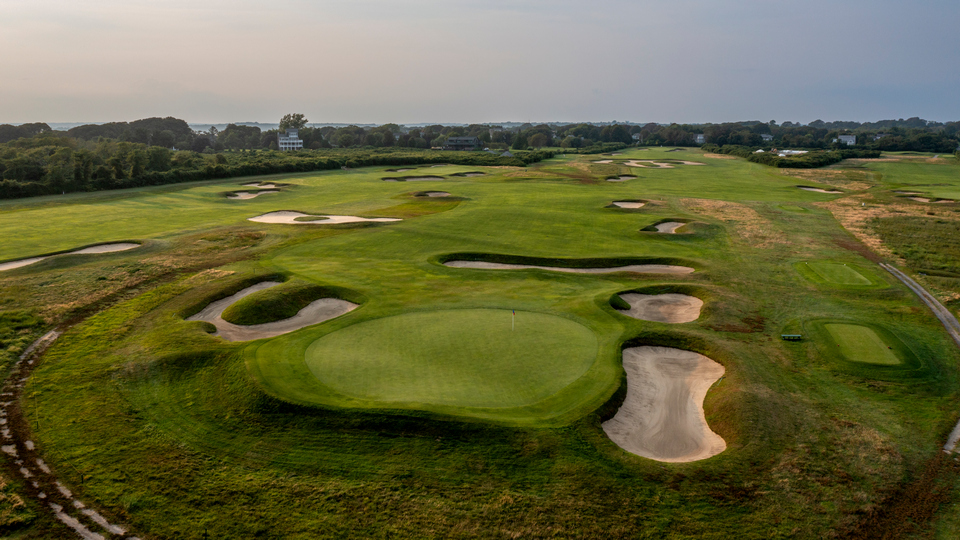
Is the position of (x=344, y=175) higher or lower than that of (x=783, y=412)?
higher

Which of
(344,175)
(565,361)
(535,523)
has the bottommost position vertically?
(535,523)

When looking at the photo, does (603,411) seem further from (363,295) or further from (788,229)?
(788,229)

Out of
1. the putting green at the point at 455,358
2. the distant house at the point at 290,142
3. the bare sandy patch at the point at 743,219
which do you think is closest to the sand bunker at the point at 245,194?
the putting green at the point at 455,358

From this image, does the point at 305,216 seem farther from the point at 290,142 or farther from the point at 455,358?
the point at 290,142

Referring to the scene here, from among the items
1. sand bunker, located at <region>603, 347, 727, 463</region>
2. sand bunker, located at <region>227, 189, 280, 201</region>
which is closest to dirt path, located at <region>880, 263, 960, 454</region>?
sand bunker, located at <region>603, 347, 727, 463</region>

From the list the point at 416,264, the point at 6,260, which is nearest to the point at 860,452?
the point at 416,264

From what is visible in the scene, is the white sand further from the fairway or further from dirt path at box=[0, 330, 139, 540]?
dirt path at box=[0, 330, 139, 540]
